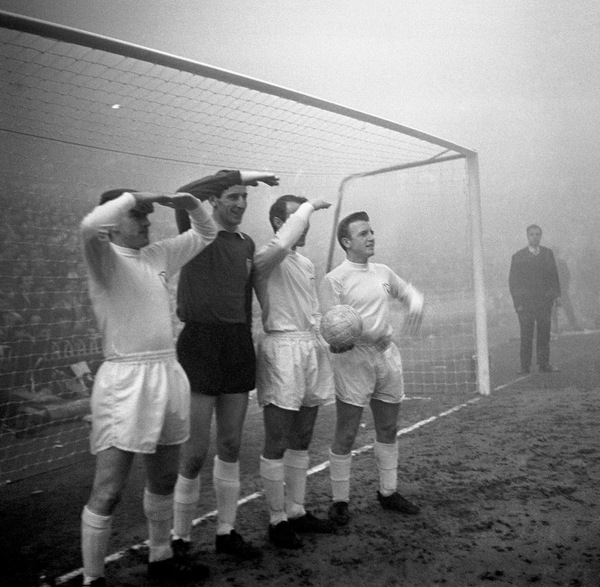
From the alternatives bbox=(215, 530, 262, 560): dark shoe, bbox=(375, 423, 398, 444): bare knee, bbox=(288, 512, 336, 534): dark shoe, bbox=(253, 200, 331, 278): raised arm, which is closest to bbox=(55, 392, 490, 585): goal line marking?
bbox=(215, 530, 262, 560): dark shoe

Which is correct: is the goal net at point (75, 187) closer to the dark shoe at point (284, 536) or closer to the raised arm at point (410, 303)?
the raised arm at point (410, 303)

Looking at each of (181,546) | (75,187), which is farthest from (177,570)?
(75,187)

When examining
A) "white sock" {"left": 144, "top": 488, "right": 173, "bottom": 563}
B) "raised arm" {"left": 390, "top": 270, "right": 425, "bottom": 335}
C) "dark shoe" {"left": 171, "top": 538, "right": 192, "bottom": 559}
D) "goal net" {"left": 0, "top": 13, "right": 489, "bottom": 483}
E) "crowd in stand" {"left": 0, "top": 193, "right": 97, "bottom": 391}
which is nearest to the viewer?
"white sock" {"left": 144, "top": 488, "right": 173, "bottom": 563}

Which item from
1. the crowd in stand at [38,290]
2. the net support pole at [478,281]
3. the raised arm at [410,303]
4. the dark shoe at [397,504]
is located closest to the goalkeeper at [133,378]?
the dark shoe at [397,504]

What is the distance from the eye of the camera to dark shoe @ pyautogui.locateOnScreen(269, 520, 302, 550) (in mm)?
2768

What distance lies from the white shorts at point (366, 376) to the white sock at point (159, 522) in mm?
1095

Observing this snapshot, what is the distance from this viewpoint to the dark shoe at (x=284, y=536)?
9.08 ft

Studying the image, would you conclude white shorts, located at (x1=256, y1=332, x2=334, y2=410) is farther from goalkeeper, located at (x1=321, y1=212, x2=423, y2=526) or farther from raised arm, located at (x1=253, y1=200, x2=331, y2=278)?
raised arm, located at (x1=253, y1=200, x2=331, y2=278)

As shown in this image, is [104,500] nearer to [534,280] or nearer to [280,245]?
[280,245]

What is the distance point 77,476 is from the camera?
423cm

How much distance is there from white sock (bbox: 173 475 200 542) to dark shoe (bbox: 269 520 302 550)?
Answer: 39 centimetres

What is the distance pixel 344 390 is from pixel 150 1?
18.2 feet

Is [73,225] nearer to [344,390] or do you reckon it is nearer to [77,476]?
[77,476]

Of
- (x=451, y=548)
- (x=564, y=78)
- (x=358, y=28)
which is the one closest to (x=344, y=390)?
(x=451, y=548)
